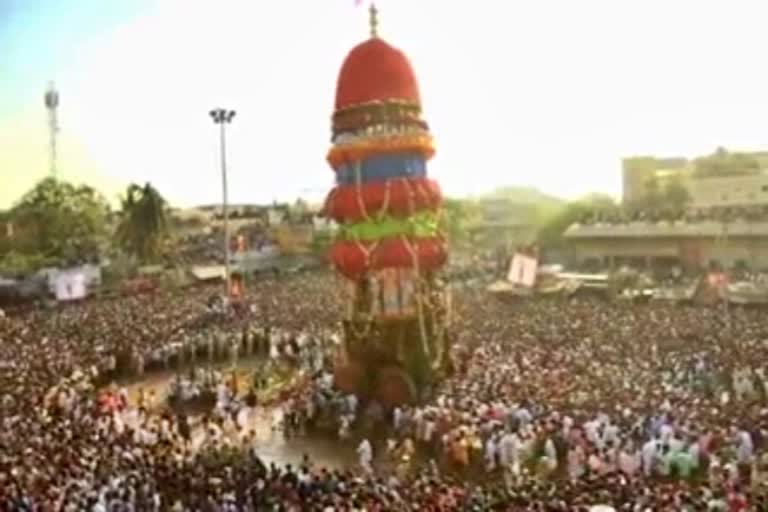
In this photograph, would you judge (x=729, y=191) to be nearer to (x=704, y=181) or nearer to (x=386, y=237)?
(x=704, y=181)

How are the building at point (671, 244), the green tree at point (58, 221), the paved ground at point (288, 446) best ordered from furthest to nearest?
the green tree at point (58, 221)
the building at point (671, 244)
the paved ground at point (288, 446)

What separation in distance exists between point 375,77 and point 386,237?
12.0 feet

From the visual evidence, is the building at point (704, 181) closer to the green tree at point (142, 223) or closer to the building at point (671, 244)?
the building at point (671, 244)

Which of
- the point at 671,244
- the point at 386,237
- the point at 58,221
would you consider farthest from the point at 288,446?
the point at 58,221

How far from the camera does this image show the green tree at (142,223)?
62.2 m

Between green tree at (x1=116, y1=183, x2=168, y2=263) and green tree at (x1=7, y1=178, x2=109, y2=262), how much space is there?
9.24m

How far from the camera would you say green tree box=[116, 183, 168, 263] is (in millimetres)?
62219

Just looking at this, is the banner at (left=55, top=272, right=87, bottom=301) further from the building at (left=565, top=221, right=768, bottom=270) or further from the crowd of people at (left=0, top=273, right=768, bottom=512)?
the building at (left=565, top=221, right=768, bottom=270)

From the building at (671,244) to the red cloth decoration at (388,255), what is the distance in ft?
96.5

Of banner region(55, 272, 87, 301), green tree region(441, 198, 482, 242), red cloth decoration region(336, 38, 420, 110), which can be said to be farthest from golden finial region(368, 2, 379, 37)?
green tree region(441, 198, 482, 242)

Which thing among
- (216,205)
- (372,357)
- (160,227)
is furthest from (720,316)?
(216,205)

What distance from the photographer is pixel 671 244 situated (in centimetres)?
5381

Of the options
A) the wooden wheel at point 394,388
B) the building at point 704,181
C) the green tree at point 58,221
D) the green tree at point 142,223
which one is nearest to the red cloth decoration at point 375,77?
the wooden wheel at point 394,388

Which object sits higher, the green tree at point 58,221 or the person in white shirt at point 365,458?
the green tree at point 58,221
